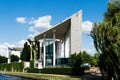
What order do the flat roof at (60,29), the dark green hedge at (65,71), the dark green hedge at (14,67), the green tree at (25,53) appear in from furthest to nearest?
the green tree at (25,53)
the dark green hedge at (14,67)
the flat roof at (60,29)
the dark green hedge at (65,71)

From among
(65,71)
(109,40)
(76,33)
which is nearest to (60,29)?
(76,33)

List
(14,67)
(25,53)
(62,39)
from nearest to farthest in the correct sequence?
(62,39)
(14,67)
(25,53)

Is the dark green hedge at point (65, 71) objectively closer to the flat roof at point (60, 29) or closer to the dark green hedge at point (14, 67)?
the flat roof at point (60, 29)

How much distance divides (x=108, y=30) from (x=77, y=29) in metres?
31.0

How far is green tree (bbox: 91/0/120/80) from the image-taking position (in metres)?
34.6

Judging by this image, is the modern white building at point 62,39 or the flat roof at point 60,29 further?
the flat roof at point 60,29

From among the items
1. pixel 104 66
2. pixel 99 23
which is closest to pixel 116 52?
pixel 104 66

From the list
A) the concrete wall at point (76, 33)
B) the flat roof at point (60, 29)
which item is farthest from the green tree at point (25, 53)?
the concrete wall at point (76, 33)


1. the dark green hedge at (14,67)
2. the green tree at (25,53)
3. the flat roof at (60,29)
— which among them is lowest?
the dark green hedge at (14,67)

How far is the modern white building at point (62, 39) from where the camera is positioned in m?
67.4

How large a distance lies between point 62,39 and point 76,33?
25.6 m

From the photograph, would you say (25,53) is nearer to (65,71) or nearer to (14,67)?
(14,67)

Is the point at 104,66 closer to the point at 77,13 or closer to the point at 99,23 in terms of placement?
the point at 99,23

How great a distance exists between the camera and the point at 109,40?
35.7 meters
